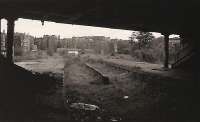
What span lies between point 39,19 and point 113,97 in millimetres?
5486

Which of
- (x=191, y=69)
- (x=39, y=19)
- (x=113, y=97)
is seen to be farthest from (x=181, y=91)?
(x=39, y=19)

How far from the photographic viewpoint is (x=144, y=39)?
51.4 m

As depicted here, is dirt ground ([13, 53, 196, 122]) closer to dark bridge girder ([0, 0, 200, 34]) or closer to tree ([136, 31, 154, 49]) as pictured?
dark bridge girder ([0, 0, 200, 34])

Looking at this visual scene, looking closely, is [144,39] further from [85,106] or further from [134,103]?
[85,106]

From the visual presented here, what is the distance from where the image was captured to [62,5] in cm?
927

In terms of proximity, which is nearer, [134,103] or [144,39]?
[134,103]

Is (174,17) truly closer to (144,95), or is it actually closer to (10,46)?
(144,95)

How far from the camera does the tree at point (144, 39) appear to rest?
5084 cm

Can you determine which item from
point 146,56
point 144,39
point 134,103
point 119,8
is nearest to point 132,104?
point 134,103

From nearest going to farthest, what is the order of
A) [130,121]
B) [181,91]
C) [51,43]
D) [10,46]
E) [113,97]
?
[130,121]
[181,91]
[113,97]
[10,46]
[51,43]

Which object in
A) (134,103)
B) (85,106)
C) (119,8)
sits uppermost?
(119,8)

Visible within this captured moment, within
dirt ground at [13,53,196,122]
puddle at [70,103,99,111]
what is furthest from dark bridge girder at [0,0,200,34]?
puddle at [70,103,99,111]

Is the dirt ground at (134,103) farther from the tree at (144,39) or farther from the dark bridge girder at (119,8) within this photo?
the tree at (144,39)

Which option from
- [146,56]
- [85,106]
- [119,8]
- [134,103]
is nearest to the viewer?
[85,106]
